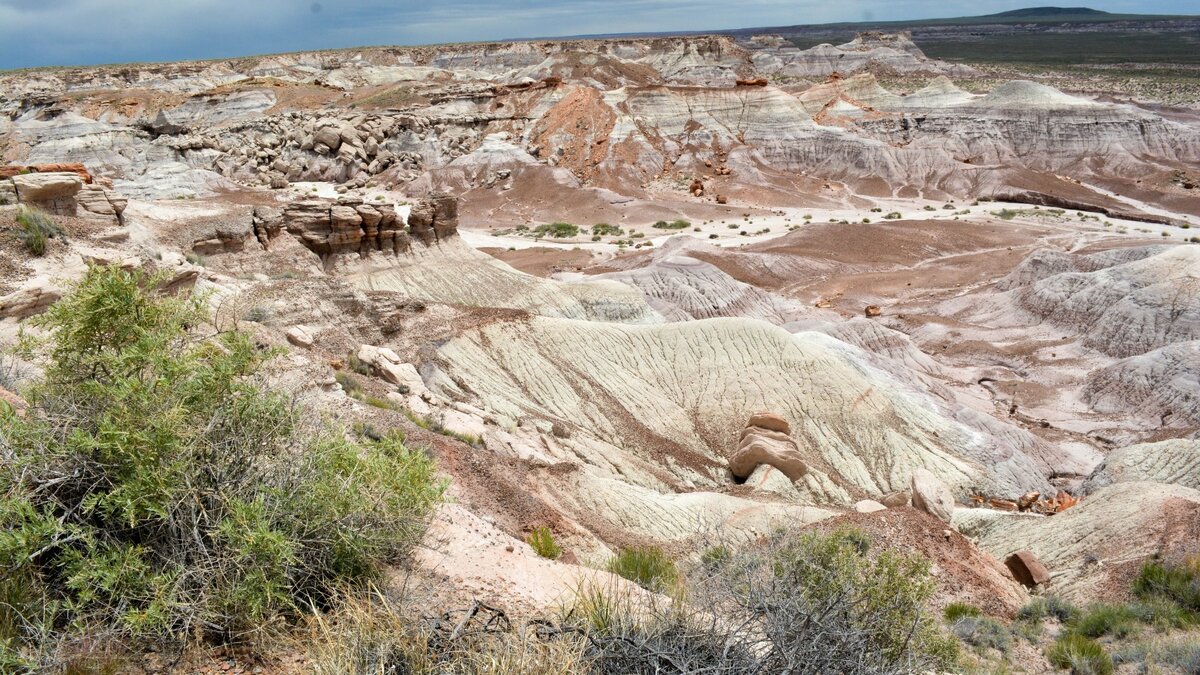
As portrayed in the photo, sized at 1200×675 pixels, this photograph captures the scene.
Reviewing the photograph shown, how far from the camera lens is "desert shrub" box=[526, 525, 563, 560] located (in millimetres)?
9438

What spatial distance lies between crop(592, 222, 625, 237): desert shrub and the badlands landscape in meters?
1.47

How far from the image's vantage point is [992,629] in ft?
30.7

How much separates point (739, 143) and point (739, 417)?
53.2 m

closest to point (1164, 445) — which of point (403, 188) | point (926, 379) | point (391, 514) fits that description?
point (926, 379)

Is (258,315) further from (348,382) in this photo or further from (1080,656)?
(1080,656)

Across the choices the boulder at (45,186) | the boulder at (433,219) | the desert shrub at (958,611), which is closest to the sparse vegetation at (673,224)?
the boulder at (433,219)

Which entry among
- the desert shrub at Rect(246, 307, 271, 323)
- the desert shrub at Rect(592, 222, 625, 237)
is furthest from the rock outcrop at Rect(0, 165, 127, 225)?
the desert shrub at Rect(592, 222, 625, 237)

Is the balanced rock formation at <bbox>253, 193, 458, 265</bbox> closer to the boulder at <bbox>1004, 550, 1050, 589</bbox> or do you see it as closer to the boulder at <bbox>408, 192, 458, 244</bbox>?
the boulder at <bbox>408, 192, 458, 244</bbox>

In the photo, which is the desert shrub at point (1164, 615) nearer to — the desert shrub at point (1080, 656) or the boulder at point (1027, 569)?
the desert shrub at point (1080, 656)

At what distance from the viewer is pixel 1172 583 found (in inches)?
392

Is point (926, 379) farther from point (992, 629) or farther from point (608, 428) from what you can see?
point (992, 629)

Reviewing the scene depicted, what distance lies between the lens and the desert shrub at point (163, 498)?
5153mm

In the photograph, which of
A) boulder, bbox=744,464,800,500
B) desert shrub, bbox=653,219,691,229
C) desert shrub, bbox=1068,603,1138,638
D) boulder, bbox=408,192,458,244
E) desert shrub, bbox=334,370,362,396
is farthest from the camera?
desert shrub, bbox=653,219,691,229

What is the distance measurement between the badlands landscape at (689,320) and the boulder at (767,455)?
0.08 meters
